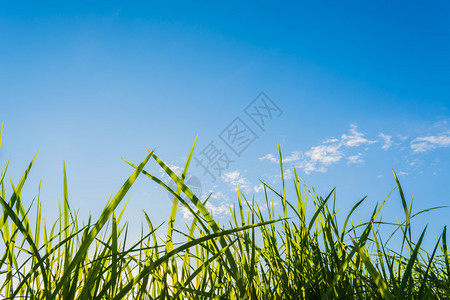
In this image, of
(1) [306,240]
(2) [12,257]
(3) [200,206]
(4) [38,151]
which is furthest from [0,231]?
(1) [306,240]

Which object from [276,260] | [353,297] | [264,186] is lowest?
[353,297]

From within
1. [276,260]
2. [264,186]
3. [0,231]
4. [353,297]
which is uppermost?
[264,186]

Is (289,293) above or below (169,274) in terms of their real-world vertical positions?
below

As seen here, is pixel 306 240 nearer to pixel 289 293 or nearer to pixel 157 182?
pixel 289 293

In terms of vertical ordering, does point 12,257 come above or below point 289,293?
above

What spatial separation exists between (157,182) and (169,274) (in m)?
0.56

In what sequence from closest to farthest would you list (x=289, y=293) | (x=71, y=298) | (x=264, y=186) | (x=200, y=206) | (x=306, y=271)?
1. (x=200, y=206)
2. (x=71, y=298)
3. (x=289, y=293)
4. (x=306, y=271)
5. (x=264, y=186)

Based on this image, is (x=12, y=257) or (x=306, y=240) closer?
(x=12, y=257)

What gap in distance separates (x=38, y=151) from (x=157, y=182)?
1.70ft

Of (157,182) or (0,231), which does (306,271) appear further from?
(0,231)

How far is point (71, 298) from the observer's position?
902mm

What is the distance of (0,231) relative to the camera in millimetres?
987

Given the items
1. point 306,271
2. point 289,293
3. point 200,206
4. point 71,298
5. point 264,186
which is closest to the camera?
point 200,206

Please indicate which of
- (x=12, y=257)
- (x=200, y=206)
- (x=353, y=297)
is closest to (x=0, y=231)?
(x=12, y=257)
